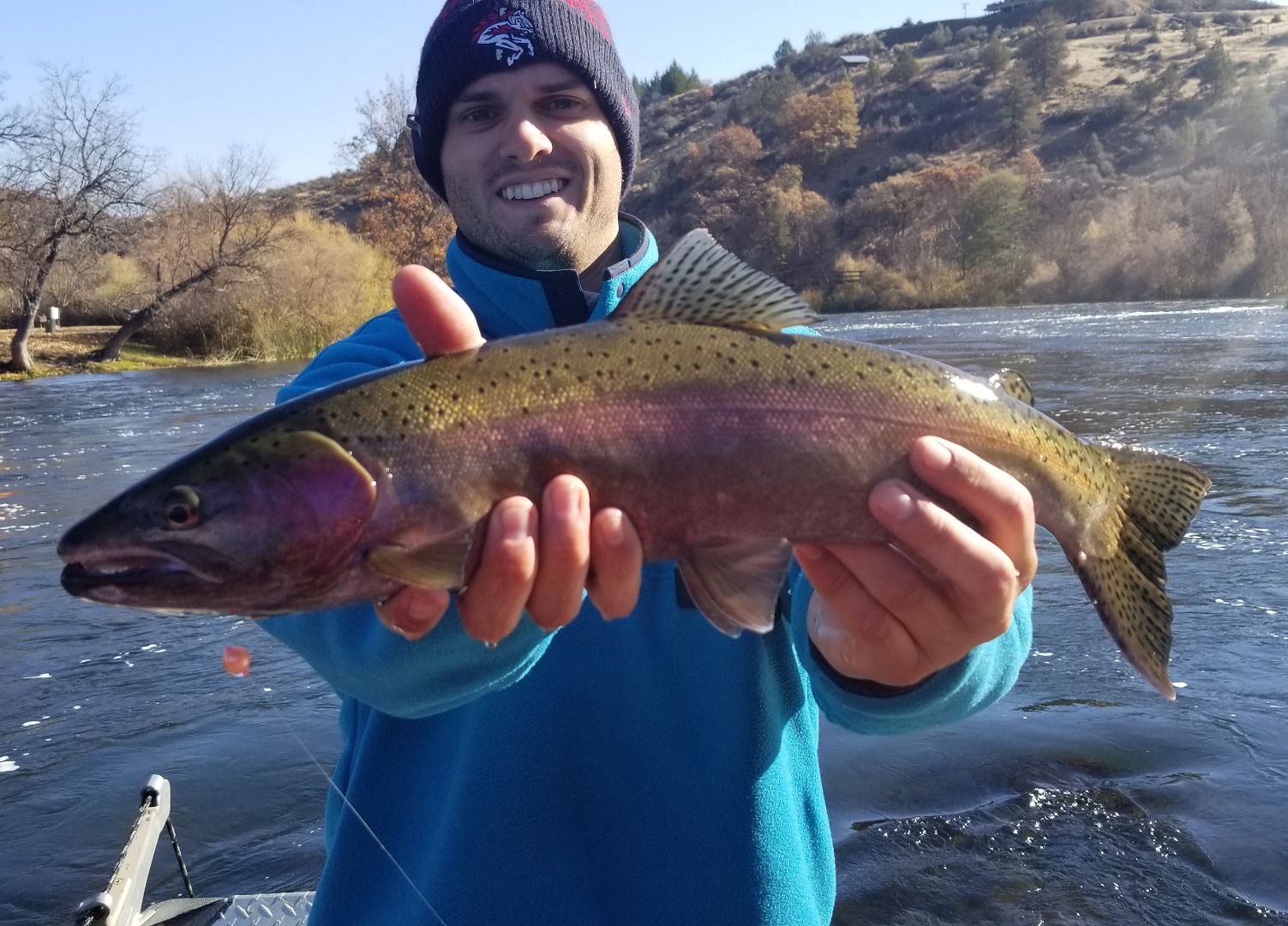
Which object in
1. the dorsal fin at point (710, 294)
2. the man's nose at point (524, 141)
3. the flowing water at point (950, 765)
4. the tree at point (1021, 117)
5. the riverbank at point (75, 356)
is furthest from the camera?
the tree at point (1021, 117)

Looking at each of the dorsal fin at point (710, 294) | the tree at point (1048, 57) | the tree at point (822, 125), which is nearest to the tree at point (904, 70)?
the tree at point (822, 125)

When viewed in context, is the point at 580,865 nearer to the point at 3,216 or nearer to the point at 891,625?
the point at 891,625

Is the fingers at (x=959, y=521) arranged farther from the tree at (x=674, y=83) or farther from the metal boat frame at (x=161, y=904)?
the tree at (x=674, y=83)

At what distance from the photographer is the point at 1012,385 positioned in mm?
2547

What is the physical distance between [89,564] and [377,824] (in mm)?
960

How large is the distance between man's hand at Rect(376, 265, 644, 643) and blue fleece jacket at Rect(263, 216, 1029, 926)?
24 centimetres

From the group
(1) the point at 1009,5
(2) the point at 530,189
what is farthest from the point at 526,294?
(1) the point at 1009,5

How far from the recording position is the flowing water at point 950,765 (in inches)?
168

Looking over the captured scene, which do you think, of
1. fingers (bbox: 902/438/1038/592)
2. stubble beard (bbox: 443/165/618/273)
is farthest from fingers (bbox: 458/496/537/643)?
stubble beard (bbox: 443/165/618/273)

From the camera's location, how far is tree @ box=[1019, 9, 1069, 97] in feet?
333

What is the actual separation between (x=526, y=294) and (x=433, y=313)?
2.90 ft

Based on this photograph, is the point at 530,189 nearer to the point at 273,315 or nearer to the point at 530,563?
the point at 530,563

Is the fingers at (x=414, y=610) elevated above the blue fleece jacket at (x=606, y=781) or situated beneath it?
elevated above

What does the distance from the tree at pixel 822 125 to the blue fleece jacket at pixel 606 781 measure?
347 ft
